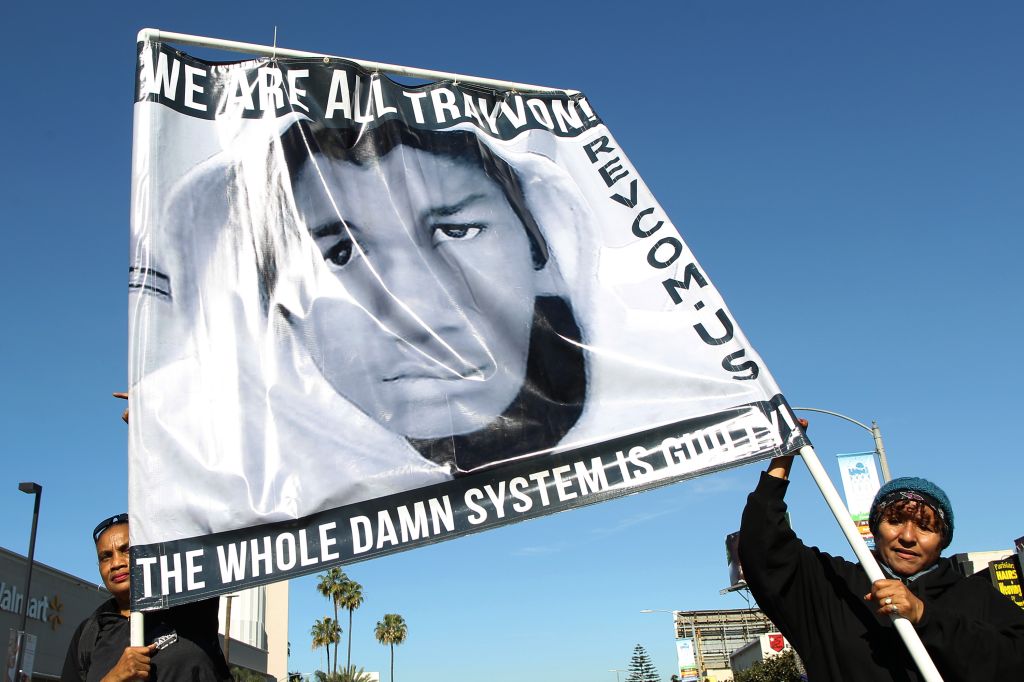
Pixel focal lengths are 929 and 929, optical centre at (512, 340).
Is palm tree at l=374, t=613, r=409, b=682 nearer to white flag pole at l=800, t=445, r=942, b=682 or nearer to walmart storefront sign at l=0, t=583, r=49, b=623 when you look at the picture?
walmart storefront sign at l=0, t=583, r=49, b=623

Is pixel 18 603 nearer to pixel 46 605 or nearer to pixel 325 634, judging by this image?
pixel 46 605

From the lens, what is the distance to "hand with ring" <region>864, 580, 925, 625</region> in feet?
9.73

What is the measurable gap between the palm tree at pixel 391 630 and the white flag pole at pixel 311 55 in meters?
80.4

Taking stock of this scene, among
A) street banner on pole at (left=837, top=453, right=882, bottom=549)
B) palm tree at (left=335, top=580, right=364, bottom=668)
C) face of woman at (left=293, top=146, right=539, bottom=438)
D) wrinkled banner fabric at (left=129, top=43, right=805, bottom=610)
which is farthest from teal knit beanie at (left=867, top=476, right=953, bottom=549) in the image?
palm tree at (left=335, top=580, right=364, bottom=668)

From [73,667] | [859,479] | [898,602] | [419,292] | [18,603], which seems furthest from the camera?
[18,603]

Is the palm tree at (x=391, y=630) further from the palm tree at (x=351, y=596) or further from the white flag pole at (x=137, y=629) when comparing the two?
the white flag pole at (x=137, y=629)

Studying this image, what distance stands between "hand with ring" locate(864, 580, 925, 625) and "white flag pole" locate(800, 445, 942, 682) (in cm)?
3

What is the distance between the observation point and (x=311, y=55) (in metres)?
4.43

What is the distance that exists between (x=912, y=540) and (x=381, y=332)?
2.22 metres

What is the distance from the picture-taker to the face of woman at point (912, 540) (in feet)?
10.9

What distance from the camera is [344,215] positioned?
418cm

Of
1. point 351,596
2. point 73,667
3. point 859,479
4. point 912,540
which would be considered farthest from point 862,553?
point 351,596

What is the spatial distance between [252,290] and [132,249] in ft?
1.59

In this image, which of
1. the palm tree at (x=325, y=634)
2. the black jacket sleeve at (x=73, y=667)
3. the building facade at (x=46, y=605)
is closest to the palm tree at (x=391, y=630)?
the palm tree at (x=325, y=634)
